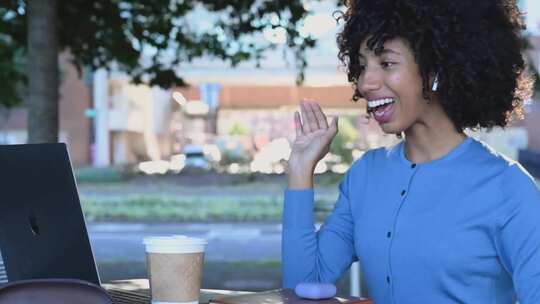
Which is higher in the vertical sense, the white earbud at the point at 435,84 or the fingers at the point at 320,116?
the white earbud at the point at 435,84

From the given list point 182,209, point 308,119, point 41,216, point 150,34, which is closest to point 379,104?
point 308,119

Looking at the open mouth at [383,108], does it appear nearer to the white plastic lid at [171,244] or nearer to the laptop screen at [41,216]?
the white plastic lid at [171,244]

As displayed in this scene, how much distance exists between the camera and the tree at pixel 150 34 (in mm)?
6949

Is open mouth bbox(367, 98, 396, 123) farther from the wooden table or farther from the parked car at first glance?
the parked car

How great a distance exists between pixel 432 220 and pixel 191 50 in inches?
241

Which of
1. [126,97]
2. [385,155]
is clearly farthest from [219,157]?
[385,155]

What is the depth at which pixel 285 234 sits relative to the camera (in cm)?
224

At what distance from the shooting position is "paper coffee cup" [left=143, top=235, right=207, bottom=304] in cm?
178

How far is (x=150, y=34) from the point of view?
24.6 ft

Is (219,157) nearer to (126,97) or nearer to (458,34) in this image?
(126,97)

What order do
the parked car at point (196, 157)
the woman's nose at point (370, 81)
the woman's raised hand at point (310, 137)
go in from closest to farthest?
the woman's nose at point (370, 81) < the woman's raised hand at point (310, 137) < the parked car at point (196, 157)

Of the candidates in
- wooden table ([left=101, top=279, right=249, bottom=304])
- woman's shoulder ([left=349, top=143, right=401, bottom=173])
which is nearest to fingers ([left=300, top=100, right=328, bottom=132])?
woman's shoulder ([left=349, top=143, right=401, bottom=173])

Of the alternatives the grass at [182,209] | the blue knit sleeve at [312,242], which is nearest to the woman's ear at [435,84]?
the blue knit sleeve at [312,242]

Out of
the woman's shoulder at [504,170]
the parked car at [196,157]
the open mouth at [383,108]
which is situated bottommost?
the parked car at [196,157]
